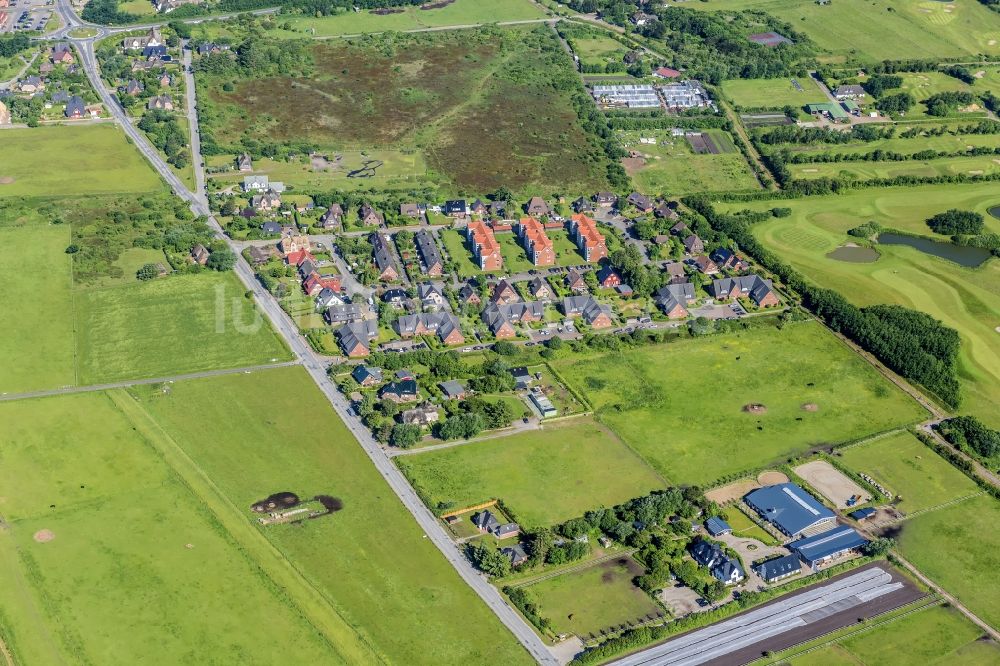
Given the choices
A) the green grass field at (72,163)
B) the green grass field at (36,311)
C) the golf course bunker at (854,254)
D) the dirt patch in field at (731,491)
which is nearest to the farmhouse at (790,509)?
the dirt patch in field at (731,491)

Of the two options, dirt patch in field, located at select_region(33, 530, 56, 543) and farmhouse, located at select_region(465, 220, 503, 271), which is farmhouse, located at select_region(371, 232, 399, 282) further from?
dirt patch in field, located at select_region(33, 530, 56, 543)

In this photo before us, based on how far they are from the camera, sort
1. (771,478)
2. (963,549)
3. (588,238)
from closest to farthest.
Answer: (963,549), (771,478), (588,238)

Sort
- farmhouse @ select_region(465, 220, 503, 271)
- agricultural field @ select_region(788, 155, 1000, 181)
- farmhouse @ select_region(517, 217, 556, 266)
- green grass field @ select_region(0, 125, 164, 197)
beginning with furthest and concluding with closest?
1. agricultural field @ select_region(788, 155, 1000, 181)
2. green grass field @ select_region(0, 125, 164, 197)
3. farmhouse @ select_region(517, 217, 556, 266)
4. farmhouse @ select_region(465, 220, 503, 271)

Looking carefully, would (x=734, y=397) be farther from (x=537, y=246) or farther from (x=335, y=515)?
(x=335, y=515)

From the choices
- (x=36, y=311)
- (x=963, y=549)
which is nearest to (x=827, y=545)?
(x=963, y=549)

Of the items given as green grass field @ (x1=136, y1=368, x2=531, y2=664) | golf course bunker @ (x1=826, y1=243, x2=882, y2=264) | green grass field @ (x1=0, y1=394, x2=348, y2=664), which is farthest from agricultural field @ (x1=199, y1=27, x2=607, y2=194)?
green grass field @ (x1=0, y1=394, x2=348, y2=664)

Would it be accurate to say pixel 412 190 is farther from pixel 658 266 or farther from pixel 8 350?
pixel 8 350

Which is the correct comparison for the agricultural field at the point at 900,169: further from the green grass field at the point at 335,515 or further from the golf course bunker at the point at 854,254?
the green grass field at the point at 335,515
